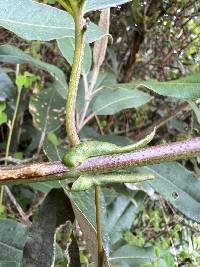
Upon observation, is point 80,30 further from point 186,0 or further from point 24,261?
point 186,0

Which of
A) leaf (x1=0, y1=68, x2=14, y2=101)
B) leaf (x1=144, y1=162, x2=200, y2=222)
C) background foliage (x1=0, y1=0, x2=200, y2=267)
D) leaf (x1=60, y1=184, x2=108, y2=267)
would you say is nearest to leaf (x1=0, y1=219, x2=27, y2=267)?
background foliage (x1=0, y1=0, x2=200, y2=267)

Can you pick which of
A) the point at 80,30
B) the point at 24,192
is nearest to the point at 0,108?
the point at 24,192

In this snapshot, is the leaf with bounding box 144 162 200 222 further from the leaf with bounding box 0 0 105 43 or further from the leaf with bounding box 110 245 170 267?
the leaf with bounding box 0 0 105 43

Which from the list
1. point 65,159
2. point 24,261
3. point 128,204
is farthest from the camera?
point 128,204

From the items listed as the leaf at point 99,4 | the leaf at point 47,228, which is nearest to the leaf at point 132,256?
the leaf at point 47,228

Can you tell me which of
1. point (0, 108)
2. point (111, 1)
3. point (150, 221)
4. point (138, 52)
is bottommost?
point (150, 221)

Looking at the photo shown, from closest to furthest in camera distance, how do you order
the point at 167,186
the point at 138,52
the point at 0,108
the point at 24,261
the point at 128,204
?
the point at 24,261
the point at 167,186
the point at 0,108
the point at 128,204
the point at 138,52

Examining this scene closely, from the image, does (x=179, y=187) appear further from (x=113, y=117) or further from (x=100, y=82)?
(x=113, y=117)
